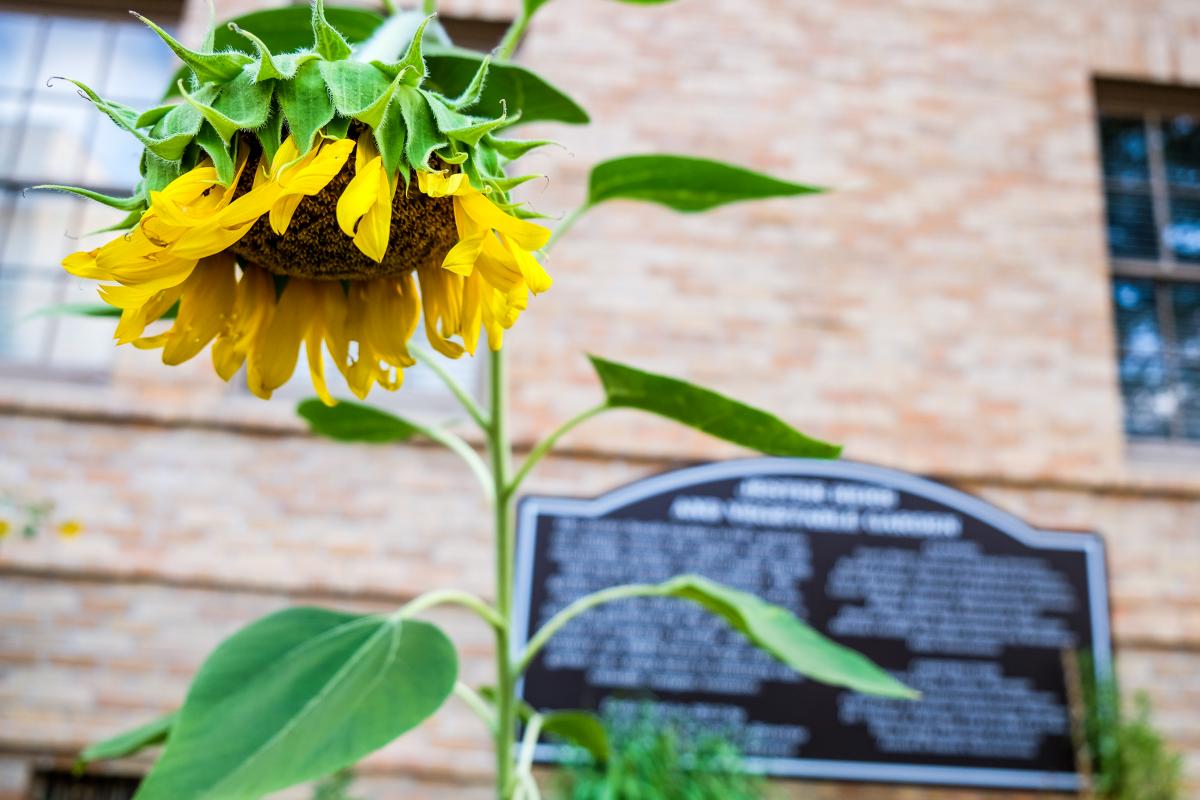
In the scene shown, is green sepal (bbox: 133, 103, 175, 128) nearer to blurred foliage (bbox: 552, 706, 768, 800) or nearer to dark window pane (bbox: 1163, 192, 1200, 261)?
blurred foliage (bbox: 552, 706, 768, 800)

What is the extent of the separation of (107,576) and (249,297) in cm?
277

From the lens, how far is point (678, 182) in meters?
0.80

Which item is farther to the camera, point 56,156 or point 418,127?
point 56,156

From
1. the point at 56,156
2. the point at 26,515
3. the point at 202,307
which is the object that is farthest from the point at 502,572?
the point at 56,156

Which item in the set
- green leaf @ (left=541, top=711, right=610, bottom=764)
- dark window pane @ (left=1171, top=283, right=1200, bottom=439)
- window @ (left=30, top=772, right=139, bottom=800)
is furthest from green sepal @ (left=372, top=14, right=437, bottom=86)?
dark window pane @ (left=1171, top=283, right=1200, bottom=439)

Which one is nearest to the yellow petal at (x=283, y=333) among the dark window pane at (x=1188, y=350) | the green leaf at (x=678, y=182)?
the green leaf at (x=678, y=182)

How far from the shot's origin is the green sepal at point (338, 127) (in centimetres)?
50

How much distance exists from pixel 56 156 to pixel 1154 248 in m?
4.54

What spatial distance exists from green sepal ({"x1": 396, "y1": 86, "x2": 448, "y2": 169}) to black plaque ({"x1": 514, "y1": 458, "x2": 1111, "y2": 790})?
8.24 ft

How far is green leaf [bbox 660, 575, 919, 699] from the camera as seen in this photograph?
31.6 inches

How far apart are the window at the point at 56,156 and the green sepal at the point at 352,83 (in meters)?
3.30

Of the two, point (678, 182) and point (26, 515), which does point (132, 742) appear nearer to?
point (678, 182)

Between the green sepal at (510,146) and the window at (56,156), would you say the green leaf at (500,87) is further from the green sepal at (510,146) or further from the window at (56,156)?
the window at (56,156)

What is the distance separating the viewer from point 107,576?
9.73ft
